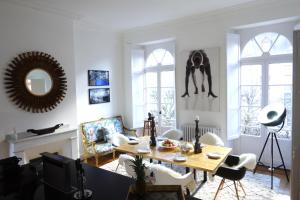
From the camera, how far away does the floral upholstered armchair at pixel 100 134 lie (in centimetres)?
496

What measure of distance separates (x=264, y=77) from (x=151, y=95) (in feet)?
9.42

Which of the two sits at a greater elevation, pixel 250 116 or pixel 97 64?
pixel 97 64

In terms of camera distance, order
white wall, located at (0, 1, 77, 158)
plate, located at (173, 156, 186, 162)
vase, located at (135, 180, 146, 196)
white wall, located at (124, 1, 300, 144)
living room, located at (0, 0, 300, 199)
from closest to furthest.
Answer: vase, located at (135, 180, 146, 196) → plate, located at (173, 156, 186, 162) → white wall, located at (0, 1, 77, 158) → living room, located at (0, 0, 300, 199) → white wall, located at (124, 1, 300, 144)

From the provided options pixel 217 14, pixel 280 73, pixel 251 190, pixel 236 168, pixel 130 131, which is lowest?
pixel 251 190

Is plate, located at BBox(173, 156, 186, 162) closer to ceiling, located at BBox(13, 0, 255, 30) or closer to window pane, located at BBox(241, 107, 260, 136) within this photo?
window pane, located at BBox(241, 107, 260, 136)

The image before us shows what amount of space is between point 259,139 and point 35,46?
15.4 feet

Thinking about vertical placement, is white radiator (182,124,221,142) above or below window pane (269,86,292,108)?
below

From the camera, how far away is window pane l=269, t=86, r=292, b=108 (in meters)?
4.29

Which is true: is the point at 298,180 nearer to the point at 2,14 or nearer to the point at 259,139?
the point at 259,139

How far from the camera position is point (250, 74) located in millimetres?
4719

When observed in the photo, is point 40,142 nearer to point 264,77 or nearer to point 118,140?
point 118,140

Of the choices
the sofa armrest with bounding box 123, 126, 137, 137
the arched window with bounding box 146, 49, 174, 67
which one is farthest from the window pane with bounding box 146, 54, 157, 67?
the sofa armrest with bounding box 123, 126, 137, 137

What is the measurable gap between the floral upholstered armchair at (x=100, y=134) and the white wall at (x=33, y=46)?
434mm

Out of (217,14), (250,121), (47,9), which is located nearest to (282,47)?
(217,14)
